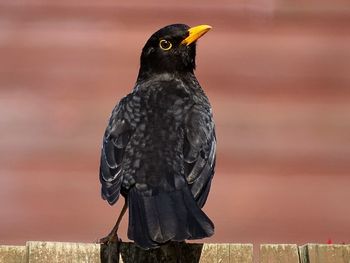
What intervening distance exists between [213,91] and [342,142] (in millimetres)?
843

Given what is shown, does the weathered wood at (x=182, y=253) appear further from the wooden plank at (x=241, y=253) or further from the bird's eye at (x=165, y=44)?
the bird's eye at (x=165, y=44)

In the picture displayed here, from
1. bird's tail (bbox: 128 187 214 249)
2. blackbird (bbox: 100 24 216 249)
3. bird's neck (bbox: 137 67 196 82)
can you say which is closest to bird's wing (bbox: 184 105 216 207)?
blackbird (bbox: 100 24 216 249)

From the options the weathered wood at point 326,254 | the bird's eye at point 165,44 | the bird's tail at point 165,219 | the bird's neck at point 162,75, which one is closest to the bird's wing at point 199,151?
the bird's tail at point 165,219

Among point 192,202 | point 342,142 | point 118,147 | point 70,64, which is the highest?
point 70,64

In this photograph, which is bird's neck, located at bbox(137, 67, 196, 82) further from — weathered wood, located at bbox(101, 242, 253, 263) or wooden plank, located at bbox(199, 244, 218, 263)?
wooden plank, located at bbox(199, 244, 218, 263)

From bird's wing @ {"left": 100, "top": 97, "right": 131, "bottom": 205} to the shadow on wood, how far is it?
0.79 meters

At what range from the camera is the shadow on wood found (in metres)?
4.29

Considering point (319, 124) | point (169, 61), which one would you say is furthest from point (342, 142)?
point (169, 61)

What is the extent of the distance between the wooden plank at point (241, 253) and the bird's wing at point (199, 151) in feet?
3.05

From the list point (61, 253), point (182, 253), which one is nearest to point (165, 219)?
point (182, 253)

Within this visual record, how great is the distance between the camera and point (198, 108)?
6055mm

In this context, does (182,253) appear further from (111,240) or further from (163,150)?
(163,150)

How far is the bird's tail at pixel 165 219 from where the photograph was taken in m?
4.54

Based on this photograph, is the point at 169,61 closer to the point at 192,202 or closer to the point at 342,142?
the point at 342,142
